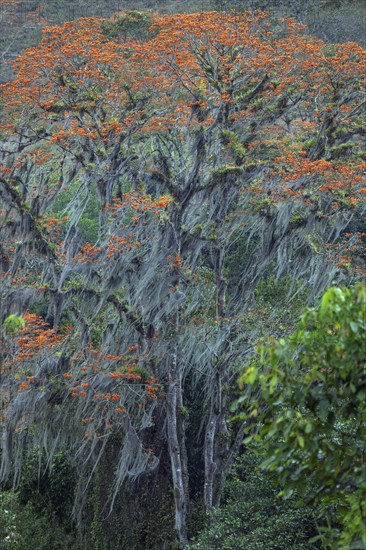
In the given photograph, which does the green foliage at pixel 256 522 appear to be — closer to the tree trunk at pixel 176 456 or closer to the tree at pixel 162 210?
the tree trunk at pixel 176 456

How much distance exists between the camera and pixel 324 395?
527 centimetres

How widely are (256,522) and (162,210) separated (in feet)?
15.8

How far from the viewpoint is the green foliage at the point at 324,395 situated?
477 centimetres

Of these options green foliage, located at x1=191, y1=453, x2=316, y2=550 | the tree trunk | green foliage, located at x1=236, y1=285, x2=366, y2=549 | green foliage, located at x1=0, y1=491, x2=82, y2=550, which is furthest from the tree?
green foliage, located at x1=236, y1=285, x2=366, y2=549

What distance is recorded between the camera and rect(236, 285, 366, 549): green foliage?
188 inches

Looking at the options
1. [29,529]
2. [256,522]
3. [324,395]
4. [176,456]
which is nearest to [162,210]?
[176,456]

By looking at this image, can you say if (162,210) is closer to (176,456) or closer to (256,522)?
(176,456)

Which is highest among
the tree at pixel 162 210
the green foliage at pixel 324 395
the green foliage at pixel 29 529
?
the green foliage at pixel 324 395

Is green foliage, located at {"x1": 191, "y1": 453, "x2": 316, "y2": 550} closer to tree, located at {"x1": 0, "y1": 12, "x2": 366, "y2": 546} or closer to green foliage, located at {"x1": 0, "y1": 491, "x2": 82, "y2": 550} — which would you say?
tree, located at {"x1": 0, "y1": 12, "x2": 366, "y2": 546}

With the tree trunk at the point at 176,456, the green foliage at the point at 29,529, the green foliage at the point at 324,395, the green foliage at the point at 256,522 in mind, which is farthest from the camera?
the tree trunk at the point at 176,456

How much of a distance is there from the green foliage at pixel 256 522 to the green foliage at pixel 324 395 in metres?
5.43

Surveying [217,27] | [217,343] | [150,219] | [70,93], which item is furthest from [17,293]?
[217,27]

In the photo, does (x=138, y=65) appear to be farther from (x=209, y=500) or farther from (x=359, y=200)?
(x=209, y=500)

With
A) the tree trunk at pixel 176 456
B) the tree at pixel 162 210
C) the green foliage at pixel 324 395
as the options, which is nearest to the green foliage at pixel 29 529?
the tree at pixel 162 210
